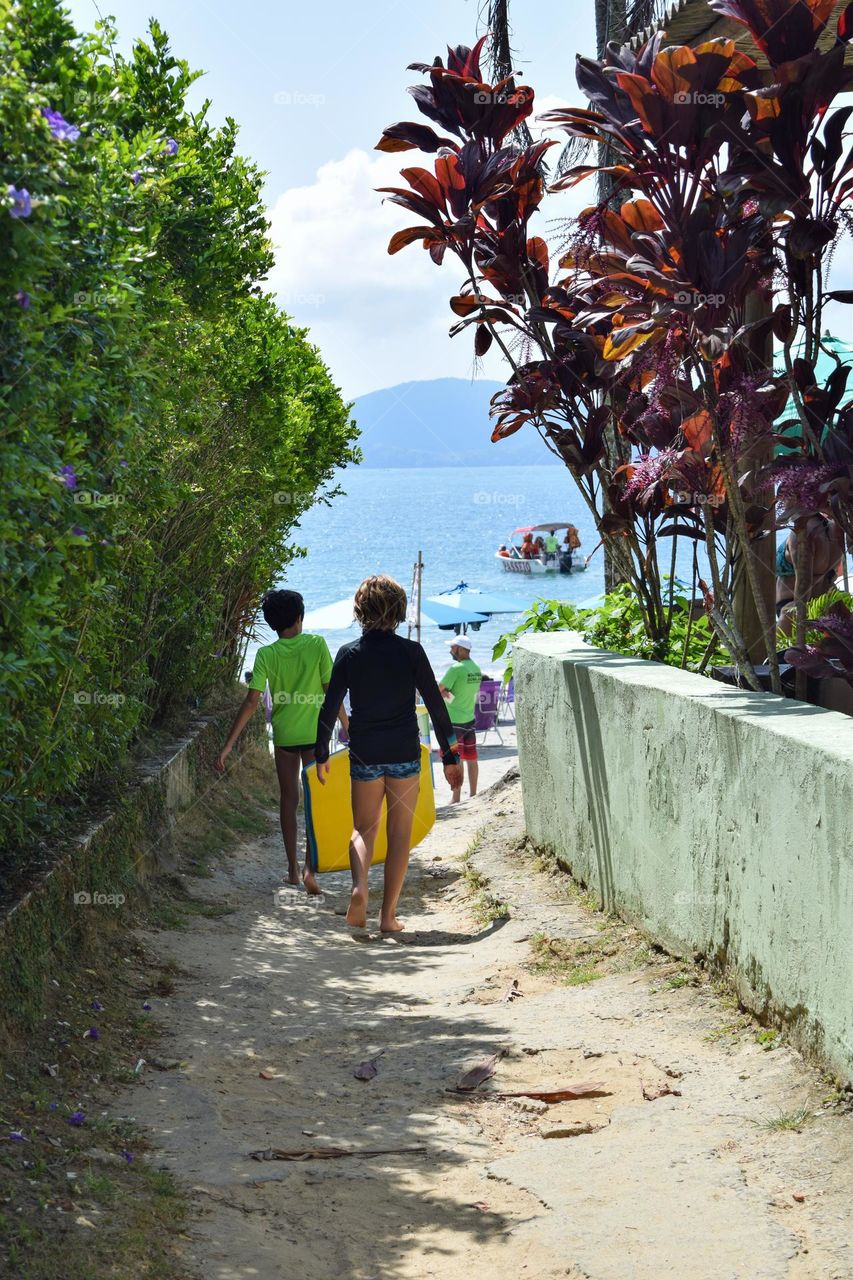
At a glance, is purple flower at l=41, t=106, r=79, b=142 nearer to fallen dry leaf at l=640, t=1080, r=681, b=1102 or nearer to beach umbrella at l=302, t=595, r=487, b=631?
fallen dry leaf at l=640, t=1080, r=681, b=1102

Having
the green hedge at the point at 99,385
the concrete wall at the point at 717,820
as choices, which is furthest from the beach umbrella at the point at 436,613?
the concrete wall at the point at 717,820

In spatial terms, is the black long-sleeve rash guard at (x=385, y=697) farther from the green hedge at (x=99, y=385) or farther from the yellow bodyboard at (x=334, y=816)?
the green hedge at (x=99, y=385)

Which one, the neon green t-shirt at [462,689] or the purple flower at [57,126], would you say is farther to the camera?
the neon green t-shirt at [462,689]

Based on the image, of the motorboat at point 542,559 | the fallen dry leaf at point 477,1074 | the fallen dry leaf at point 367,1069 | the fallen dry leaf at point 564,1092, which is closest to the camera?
the fallen dry leaf at point 564,1092

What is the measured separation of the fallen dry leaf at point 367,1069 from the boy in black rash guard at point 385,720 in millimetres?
2032

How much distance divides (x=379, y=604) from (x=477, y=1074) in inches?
110

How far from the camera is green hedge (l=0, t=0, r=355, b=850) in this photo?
3520 mm

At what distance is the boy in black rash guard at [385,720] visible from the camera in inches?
263

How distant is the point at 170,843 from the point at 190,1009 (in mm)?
2500

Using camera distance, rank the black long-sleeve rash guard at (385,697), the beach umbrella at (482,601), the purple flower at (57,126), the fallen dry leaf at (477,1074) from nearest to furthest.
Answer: the purple flower at (57,126), the fallen dry leaf at (477,1074), the black long-sleeve rash guard at (385,697), the beach umbrella at (482,601)

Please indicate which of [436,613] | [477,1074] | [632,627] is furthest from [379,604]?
[436,613]

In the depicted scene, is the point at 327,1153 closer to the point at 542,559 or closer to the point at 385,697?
the point at 385,697

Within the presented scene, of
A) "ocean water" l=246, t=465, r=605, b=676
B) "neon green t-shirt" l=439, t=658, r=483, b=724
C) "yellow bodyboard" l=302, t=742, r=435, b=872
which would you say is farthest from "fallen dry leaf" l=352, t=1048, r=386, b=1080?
"neon green t-shirt" l=439, t=658, r=483, b=724

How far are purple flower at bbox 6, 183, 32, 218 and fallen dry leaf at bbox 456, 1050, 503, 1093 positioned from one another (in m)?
3.07
